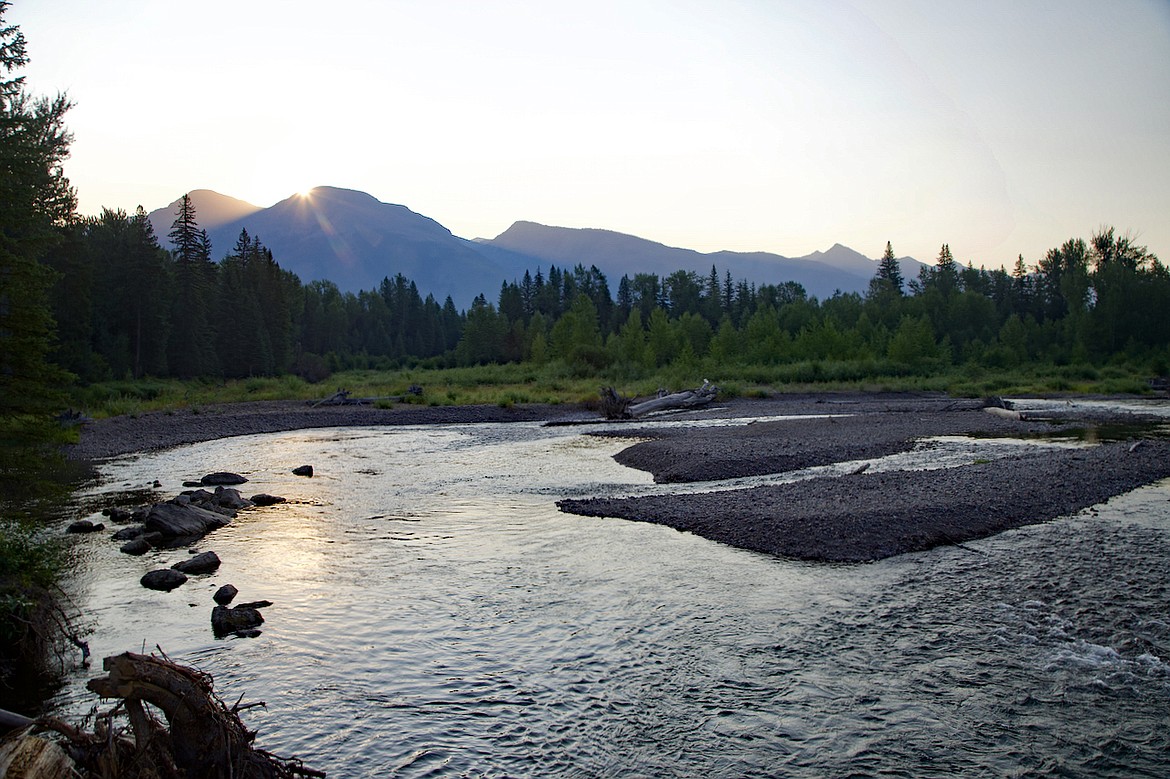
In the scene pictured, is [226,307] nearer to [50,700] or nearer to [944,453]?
[944,453]

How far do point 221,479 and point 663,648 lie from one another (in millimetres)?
17706

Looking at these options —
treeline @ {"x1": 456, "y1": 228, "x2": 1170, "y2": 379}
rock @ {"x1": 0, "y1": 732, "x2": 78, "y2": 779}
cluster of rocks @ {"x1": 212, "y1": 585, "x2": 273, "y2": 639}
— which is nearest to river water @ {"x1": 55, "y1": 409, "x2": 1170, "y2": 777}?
cluster of rocks @ {"x1": 212, "y1": 585, "x2": 273, "y2": 639}

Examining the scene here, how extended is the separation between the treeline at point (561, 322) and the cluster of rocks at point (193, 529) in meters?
21.3

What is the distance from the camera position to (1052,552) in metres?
13.5

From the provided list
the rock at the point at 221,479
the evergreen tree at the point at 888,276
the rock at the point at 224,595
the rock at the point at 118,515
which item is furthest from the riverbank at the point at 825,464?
the evergreen tree at the point at 888,276

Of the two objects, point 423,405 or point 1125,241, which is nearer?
point 423,405

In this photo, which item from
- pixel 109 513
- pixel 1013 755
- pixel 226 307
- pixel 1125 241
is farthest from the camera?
pixel 1125 241

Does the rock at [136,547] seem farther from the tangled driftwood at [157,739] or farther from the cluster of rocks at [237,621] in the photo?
the tangled driftwood at [157,739]

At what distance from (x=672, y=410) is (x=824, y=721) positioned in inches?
1620

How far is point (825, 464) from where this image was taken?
2511cm

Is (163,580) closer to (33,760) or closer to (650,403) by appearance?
(33,760)

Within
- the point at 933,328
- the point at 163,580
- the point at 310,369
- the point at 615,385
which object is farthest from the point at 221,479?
the point at 933,328

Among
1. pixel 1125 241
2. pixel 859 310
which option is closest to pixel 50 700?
pixel 859 310

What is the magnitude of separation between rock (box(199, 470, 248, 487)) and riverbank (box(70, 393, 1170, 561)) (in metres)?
9.37
